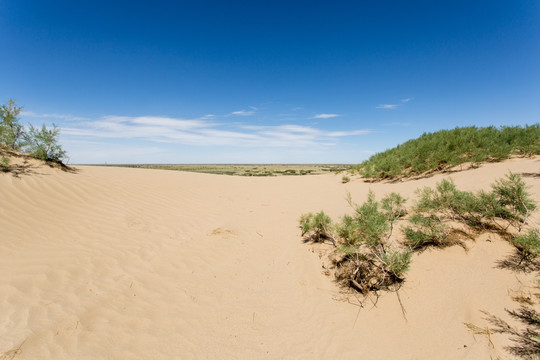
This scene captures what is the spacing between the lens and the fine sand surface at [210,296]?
244cm

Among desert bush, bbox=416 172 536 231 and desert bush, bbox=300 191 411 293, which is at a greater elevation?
desert bush, bbox=416 172 536 231

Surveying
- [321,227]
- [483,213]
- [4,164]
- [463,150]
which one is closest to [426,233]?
[483,213]

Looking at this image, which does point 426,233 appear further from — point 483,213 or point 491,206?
point 491,206

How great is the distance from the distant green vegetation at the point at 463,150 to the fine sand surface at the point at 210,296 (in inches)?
162

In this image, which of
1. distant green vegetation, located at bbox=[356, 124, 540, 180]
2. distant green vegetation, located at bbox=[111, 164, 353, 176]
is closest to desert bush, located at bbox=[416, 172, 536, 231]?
distant green vegetation, located at bbox=[356, 124, 540, 180]

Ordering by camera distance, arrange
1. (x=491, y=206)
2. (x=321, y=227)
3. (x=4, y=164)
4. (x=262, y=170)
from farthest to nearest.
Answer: (x=262, y=170) < (x=4, y=164) < (x=321, y=227) < (x=491, y=206)

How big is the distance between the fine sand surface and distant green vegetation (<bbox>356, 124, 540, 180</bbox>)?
411 cm

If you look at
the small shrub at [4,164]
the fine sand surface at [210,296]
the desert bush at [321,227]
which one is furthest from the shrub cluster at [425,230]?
the small shrub at [4,164]

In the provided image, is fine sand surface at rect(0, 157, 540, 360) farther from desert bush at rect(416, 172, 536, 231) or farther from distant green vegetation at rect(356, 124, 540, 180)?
distant green vegetation at rect(356, 124, 540, 180)

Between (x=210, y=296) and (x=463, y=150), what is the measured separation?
10.5m

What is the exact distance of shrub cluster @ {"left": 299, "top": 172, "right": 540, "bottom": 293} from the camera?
10.4 feet

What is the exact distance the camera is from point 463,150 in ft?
29.9

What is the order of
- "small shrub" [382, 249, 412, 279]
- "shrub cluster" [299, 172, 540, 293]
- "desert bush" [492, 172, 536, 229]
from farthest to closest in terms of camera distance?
"desert bush" [492, 172, 536, 229] → "shrub cluster" [299, 172, 540, 293] → "small shrub" [382, 249, 412, 279]

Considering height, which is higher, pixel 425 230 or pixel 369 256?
pixel 425 230
